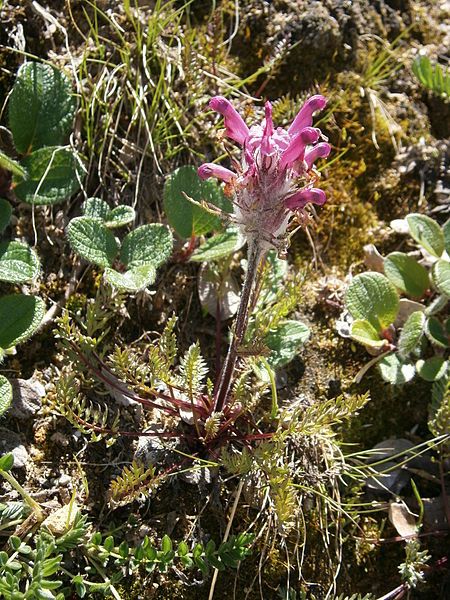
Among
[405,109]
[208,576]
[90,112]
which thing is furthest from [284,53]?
[208,576]

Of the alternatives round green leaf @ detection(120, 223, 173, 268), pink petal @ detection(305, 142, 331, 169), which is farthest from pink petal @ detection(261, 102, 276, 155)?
round green leaf @ detection(120, 223, 173, 268)

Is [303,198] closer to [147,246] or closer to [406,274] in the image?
[147,246]

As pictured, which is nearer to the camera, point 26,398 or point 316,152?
point 316,152

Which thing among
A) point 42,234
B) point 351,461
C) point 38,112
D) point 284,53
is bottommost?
point 351,461

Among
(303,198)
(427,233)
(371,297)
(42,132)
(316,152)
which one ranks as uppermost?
(316,152)

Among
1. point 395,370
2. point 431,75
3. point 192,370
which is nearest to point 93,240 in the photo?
point 192,370

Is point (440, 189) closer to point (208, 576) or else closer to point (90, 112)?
point (90, 112)
